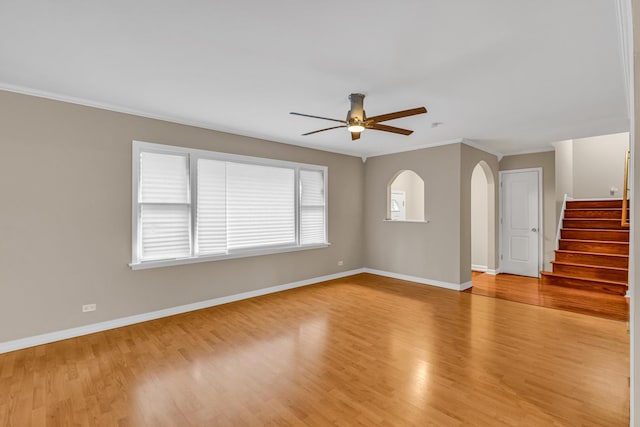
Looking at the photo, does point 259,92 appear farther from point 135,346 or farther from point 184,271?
point 135,346

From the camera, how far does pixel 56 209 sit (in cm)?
334

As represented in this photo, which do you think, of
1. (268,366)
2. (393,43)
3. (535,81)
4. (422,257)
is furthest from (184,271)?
(535,81)

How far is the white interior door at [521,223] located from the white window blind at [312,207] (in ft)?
13.4

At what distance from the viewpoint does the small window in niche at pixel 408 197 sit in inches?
342

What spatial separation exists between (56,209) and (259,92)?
260 cm

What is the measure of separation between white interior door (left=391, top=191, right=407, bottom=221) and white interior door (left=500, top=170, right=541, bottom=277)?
2.62 metres

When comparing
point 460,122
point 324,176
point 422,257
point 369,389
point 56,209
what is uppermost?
point 460,122

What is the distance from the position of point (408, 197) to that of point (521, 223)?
3.02 metres

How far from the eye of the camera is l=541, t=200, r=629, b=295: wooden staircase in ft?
16.9

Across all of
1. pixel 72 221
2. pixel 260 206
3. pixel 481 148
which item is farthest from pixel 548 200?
pixel 72 221

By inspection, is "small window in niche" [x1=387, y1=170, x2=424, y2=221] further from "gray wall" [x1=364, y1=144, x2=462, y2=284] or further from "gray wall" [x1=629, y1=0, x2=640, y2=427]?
"gray wall" [x1=629, y1=0, x2=640, y2=427]

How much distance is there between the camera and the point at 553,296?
16.1ft

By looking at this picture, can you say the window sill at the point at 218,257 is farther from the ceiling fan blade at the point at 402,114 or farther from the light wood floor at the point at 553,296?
the light wood floor at the point at 553,296

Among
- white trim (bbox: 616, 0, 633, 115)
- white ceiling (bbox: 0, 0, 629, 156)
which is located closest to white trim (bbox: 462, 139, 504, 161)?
white ceiling (bbox: 0, 0, 629, 156)
